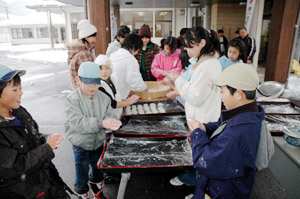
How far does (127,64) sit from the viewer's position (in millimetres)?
2525

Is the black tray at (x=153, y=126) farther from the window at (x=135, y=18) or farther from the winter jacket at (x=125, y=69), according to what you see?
the window at (x=135, y=18)

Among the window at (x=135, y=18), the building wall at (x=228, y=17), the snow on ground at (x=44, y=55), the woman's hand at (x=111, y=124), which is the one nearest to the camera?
the woman's hand at (x=111, y=124)

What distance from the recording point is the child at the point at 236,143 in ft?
3.62

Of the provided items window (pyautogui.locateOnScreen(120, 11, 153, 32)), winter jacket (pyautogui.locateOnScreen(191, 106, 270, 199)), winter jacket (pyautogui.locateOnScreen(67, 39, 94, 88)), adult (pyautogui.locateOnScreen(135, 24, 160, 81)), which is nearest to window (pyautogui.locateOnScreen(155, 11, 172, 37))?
window (pyautogui.locateOnScreen(120, 11, 153, 32))

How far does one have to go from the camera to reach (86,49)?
2.84 metres

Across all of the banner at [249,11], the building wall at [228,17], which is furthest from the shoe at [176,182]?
the building wall at [228,17]

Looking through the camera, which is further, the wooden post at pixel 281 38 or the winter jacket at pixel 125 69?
the wooden post at pixel 281 38

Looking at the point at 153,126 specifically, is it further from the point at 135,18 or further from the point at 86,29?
the point at 135,18

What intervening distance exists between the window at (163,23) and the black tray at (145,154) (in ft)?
48.9

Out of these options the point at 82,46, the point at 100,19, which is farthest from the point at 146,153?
the point at 100,19

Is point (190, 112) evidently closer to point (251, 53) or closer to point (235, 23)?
point (251, 53)

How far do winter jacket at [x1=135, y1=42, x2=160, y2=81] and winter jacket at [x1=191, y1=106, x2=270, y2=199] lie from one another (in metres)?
2.71

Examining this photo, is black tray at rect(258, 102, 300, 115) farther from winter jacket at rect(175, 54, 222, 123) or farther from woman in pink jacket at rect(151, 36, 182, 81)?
woman in pink jacket at rect(151, 36, 182, 81)

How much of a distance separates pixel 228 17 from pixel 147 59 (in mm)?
8753
